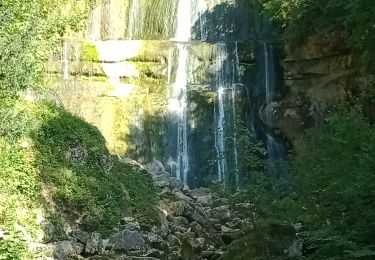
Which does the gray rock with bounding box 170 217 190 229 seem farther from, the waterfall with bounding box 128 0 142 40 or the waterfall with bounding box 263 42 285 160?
the waterfall with bounding box 128 0 142 40

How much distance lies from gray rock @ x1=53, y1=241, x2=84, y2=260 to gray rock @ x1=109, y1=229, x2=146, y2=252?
30.1 inches

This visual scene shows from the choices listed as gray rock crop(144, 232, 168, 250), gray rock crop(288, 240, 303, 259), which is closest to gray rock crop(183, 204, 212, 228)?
gray rock crop(144, 232, 168, 250)

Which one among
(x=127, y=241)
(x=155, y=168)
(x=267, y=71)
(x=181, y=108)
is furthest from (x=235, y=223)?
(x=267, y=71)

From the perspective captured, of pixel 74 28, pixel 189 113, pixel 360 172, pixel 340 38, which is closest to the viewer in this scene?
pixel 360 172

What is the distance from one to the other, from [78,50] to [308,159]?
14.7m

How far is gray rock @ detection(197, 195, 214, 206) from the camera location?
15930 mm

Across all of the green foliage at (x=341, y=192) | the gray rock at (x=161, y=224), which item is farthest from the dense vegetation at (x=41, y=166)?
the green foliage at (x=341, y=192)

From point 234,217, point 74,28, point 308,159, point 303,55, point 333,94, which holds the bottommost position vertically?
point 234,217

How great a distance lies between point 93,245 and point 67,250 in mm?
590

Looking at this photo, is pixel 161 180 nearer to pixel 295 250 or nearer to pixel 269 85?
pixel 269 85

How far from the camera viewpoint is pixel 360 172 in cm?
712

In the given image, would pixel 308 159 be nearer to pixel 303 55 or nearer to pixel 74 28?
pixel 303 55

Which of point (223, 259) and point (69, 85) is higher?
point (69, 85)

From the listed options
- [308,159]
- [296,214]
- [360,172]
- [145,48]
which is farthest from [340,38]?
[360,172]
